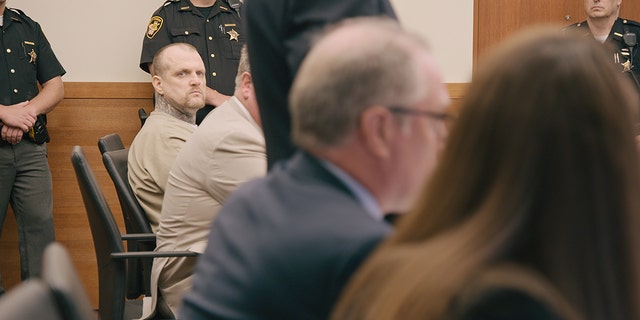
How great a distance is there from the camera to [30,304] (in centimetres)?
104

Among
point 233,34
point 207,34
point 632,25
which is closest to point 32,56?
point 207,34

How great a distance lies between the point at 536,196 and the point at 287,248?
0.31m

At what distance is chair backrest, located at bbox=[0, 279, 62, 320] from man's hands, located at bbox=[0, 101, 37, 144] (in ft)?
12.4

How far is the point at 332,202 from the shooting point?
1128 mm

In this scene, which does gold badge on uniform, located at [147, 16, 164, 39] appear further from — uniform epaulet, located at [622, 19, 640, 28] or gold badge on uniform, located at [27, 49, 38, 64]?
uniform epaulet, located at [622, 19, 640, 28]

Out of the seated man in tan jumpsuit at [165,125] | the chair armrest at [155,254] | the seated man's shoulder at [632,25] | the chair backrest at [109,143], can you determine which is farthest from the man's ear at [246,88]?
the seated man's shoulder at [632,25]

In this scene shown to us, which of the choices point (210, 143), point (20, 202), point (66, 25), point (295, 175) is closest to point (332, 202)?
point (295, 175)

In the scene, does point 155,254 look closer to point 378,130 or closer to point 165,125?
point 165,125

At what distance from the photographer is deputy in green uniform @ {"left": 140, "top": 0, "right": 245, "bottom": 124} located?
4996mm

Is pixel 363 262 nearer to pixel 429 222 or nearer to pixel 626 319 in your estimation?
pixel 429 222

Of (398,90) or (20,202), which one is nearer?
(398,90)

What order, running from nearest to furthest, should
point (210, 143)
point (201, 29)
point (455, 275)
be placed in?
point (455, 275)
point (210, 143)
point (201, 29)

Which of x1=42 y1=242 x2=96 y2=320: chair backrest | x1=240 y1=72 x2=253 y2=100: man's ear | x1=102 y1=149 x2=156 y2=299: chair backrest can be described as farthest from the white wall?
x1=42 y1=242 x2=96 y2=320: chair backrest

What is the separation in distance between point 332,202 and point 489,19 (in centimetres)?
465
